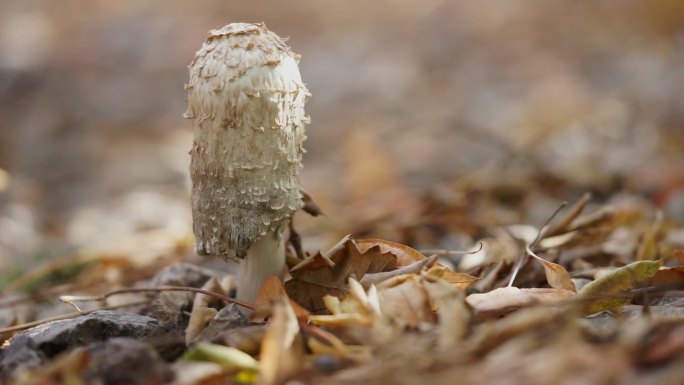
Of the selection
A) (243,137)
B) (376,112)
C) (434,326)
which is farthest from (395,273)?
(376,112)

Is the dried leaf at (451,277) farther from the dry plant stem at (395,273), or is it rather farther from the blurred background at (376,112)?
the blurred background at (376,112)

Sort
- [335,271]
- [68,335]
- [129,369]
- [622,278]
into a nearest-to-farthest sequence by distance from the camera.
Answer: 1. [129,369]
2. [68,335]
3. [622,278]
4. [335,271]

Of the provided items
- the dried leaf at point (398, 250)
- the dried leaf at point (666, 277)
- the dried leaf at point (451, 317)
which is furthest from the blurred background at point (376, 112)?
the dried leaf at point (451, 317)

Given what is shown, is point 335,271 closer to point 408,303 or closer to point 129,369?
point 408,303

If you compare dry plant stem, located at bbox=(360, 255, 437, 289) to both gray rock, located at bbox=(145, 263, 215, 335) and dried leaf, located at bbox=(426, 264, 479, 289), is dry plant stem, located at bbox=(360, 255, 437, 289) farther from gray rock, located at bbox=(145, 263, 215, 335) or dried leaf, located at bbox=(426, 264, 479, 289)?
gray rock, located at bbox=(145, 263, 215, 335)

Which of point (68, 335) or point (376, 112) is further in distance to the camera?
point (376, 112)

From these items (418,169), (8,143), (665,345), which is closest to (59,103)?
(8,143)

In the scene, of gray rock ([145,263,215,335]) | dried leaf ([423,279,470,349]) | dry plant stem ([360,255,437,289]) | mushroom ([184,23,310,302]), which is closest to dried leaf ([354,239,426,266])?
dry plant stem ([360,255,437,289])
